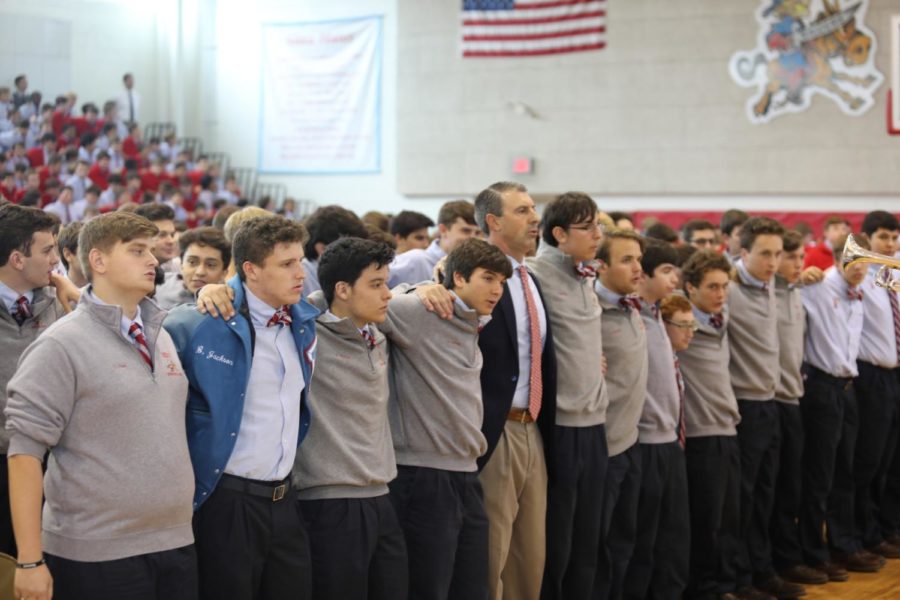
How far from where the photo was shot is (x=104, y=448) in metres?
3.13

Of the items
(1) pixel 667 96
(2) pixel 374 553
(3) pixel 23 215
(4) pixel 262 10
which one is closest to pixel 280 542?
(2) pixel 374 553

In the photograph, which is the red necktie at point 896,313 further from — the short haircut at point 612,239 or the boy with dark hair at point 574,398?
the boy with dark hair at point 574,398

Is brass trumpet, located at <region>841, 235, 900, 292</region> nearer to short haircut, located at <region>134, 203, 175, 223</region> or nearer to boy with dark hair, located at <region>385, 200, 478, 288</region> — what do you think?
boy with dark hair, located at <region>385, 200, 478, 288</region>

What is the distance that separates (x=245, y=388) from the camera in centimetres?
352

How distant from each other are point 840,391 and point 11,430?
16.5 feet

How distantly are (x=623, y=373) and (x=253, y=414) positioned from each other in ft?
7.01

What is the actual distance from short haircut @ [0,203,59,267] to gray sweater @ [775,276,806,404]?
4.05 metres

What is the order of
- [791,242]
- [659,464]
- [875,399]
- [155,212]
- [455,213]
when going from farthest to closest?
[875,399]
[455,213]
[791,242]
[155,212]
[659,464]

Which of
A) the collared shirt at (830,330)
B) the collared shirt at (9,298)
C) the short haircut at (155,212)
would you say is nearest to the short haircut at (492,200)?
the short haircut at (155,212)

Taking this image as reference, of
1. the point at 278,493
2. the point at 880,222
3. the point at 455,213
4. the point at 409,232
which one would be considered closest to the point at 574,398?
the point at 278,493

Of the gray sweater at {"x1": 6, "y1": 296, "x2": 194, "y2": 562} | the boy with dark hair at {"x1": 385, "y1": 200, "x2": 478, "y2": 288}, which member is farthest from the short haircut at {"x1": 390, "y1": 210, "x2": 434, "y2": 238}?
the gray sweater at {"x1": 6, "y1": 296, "x2": 194, "y2": 562}

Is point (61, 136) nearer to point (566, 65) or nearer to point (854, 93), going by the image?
point (566, 65)

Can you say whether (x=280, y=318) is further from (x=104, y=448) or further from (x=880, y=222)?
(x=880, y=222)

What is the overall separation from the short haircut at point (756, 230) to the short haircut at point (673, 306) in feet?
2.28
